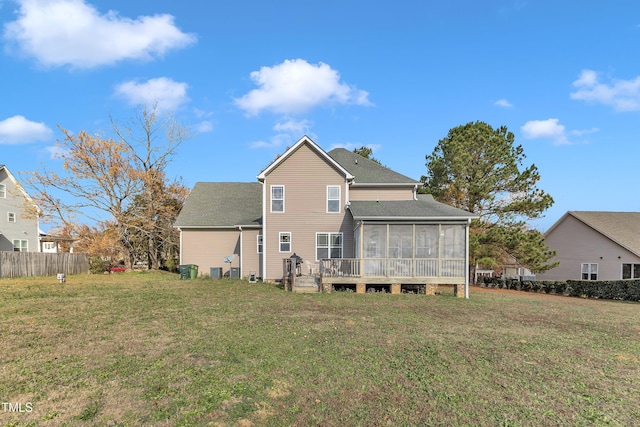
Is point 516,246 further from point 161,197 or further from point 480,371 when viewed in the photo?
point 161,197

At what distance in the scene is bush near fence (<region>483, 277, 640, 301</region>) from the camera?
1822cm

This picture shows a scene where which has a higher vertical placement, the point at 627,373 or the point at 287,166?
the point at 287,166

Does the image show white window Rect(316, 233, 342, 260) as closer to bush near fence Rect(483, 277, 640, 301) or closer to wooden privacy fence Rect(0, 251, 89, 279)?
bush near fence Rect(483, 277, 640, 301)

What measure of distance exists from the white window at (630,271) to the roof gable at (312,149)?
20.7 meters

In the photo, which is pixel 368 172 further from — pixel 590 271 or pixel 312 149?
pixel 590 271

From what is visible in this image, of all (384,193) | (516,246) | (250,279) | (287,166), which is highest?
(287,166)

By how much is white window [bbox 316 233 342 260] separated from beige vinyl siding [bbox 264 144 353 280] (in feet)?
0.88

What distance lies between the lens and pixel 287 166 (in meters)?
18.8

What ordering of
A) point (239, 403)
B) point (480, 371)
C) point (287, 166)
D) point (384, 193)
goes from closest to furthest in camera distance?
point (239, 403)
point (480, 371)
point (287, 166)
point (384, 193)

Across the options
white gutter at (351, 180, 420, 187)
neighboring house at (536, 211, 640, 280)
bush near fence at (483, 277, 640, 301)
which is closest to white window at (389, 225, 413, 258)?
white gutter at (351, 180, 420, 187)

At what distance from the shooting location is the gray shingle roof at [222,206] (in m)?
21.9

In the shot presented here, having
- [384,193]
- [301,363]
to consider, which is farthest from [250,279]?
[301,363]

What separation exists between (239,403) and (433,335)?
4967mm

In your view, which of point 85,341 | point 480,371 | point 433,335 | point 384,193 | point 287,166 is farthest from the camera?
point 384,193
